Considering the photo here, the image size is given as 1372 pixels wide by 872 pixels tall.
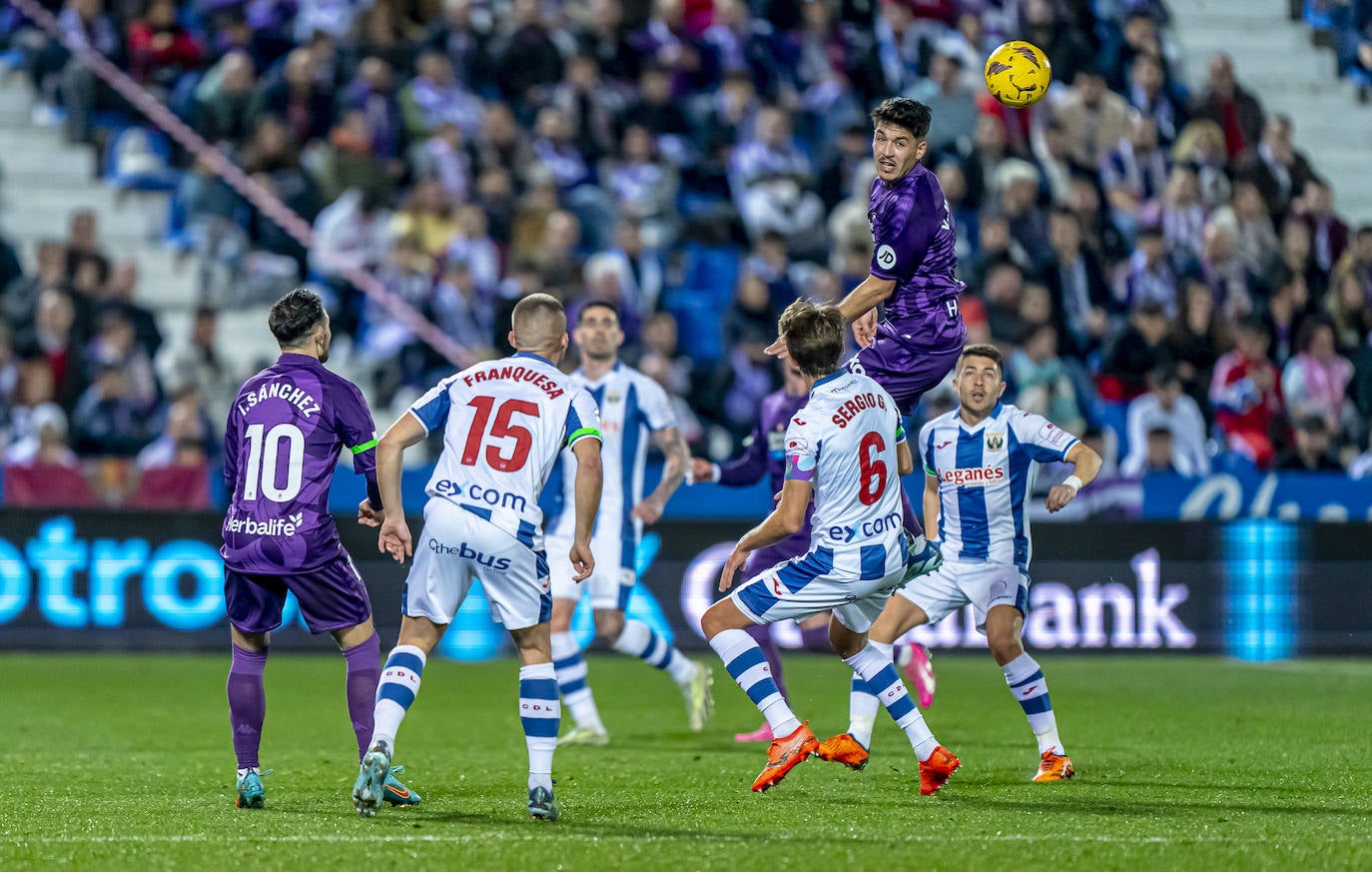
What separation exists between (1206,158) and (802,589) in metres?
12.3

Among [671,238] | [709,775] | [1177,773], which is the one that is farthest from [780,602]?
[671,238]

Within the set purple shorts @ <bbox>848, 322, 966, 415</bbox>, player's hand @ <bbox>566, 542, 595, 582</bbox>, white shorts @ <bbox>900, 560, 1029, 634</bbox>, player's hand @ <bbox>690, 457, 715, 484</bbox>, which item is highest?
purple shorts @ <bbox>848, 322, 966, 415</bbox>

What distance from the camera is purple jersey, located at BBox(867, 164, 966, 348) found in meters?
7.67

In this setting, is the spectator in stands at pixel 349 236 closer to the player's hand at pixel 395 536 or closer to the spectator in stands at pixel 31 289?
the spectator in stands at pixel 31 289

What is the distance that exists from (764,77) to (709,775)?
38.9ft

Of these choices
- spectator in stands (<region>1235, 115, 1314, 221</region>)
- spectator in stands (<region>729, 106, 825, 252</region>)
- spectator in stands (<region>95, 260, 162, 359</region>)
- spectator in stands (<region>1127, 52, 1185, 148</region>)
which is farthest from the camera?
spectator in stands (<region>1127, 52, 1185, 148</region>)

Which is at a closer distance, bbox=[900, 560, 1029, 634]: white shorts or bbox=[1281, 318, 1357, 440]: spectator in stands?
bbox=[900, 560, 1029, 634]: white shorts

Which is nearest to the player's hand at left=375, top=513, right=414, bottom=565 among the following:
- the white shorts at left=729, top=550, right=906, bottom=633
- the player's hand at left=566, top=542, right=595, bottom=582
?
the player's hand at left=566, top=542, right=595, bottom=582

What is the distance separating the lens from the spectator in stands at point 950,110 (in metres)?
17.6

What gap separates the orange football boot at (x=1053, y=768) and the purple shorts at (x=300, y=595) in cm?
299

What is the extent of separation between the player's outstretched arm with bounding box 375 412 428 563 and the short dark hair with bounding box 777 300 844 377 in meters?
1.47

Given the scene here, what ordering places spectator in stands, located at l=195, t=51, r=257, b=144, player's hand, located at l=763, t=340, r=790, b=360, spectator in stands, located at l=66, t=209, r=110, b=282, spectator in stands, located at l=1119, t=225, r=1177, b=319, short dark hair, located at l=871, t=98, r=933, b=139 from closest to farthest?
player's hand, located at l=763, t=340, r=790, b=360, short dark hair, located at l=871, t=98, r=933, b=139, spectator in stands, located at l=66, t=209, r=110, b=282, spectator in stands, located at l=1119, t=225, r=1177, b=319, spectator in stands, located at l=195, t=51, r=257, b=144

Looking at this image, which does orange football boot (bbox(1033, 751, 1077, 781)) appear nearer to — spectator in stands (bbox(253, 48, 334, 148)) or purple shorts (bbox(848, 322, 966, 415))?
purple shorts (bbox(848, 322, 966, 415))

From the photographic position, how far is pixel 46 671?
13.1 meters
